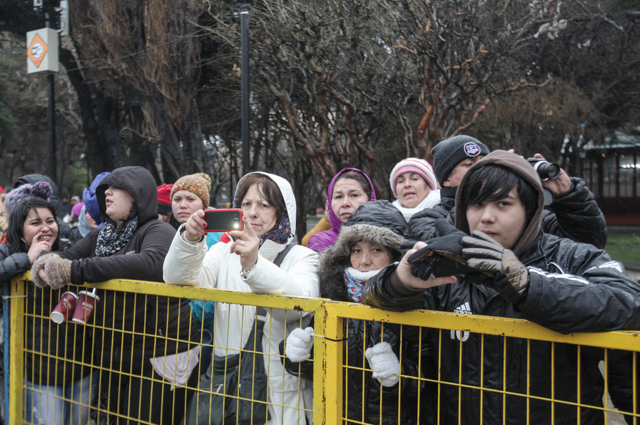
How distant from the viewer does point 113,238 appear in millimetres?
2945

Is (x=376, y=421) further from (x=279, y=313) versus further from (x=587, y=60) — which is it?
(x=587, y=60)

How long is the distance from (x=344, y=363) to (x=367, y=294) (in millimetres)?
383

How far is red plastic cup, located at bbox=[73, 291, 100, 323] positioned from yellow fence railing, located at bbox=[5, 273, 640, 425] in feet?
0.16

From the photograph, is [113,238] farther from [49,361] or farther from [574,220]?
[574,220]

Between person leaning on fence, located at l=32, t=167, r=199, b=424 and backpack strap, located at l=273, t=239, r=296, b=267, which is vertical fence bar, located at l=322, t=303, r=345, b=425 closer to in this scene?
backpack strap, located at l=273, t=239, r=296, b=267

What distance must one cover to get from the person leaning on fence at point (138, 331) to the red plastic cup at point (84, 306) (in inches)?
1.9

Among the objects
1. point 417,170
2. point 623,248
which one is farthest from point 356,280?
point 623,248

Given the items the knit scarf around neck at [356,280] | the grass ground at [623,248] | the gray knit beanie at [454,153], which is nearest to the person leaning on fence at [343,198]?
the gray knit beanie at [454,153]

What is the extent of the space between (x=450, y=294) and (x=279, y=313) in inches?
30.1

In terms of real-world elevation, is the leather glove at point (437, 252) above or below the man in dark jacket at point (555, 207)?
below

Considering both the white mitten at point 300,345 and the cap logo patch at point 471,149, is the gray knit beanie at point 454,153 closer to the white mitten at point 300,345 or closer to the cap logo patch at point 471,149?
the cap logo patch at point 471,149

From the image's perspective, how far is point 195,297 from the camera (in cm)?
225

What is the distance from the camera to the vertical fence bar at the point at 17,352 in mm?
2914

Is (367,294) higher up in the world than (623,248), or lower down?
higher up
